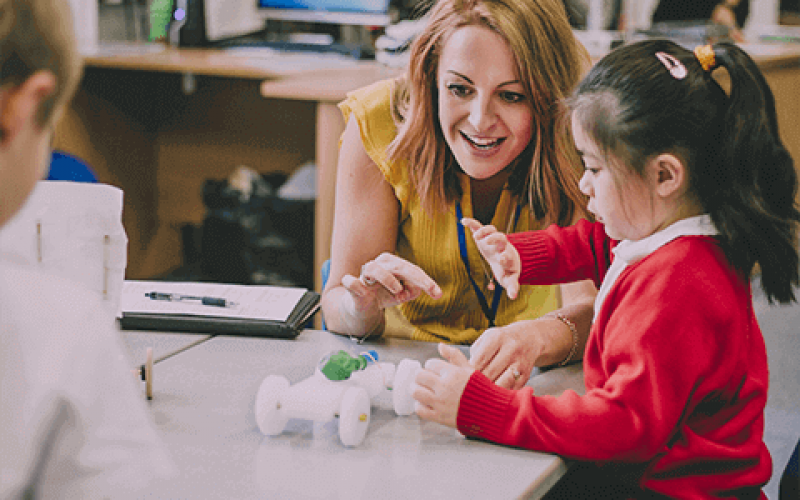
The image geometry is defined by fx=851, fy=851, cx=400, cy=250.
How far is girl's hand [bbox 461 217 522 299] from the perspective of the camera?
112cm

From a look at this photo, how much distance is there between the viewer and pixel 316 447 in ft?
2.77

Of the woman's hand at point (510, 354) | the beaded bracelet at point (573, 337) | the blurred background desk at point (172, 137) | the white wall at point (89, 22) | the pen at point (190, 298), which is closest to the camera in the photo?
the woman's hand at point (510, 354)

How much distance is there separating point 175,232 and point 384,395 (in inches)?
103

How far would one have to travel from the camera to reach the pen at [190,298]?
1.24 meters

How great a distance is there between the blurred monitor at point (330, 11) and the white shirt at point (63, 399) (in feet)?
8.98

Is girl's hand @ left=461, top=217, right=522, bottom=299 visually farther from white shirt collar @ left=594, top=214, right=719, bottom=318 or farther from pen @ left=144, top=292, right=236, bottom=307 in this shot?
pen @ left=144, top=292, right=236, bottom=307

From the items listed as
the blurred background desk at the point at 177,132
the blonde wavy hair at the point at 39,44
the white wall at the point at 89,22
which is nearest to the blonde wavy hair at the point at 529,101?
the blonde wavy hair at the point at 39,44

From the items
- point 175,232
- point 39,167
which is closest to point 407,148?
point 39,167

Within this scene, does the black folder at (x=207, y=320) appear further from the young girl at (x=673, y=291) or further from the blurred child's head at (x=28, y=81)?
the blurred child's head at (x=28, y=81)

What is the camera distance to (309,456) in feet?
2.70

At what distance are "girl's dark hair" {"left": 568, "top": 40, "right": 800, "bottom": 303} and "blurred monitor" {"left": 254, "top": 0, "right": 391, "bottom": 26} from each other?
2275 mm

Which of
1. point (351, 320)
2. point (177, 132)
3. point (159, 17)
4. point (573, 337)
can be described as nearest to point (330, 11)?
point (159, 17)

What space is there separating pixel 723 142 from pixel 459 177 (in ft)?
1.83

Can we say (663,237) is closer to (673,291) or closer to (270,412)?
(673,291)
